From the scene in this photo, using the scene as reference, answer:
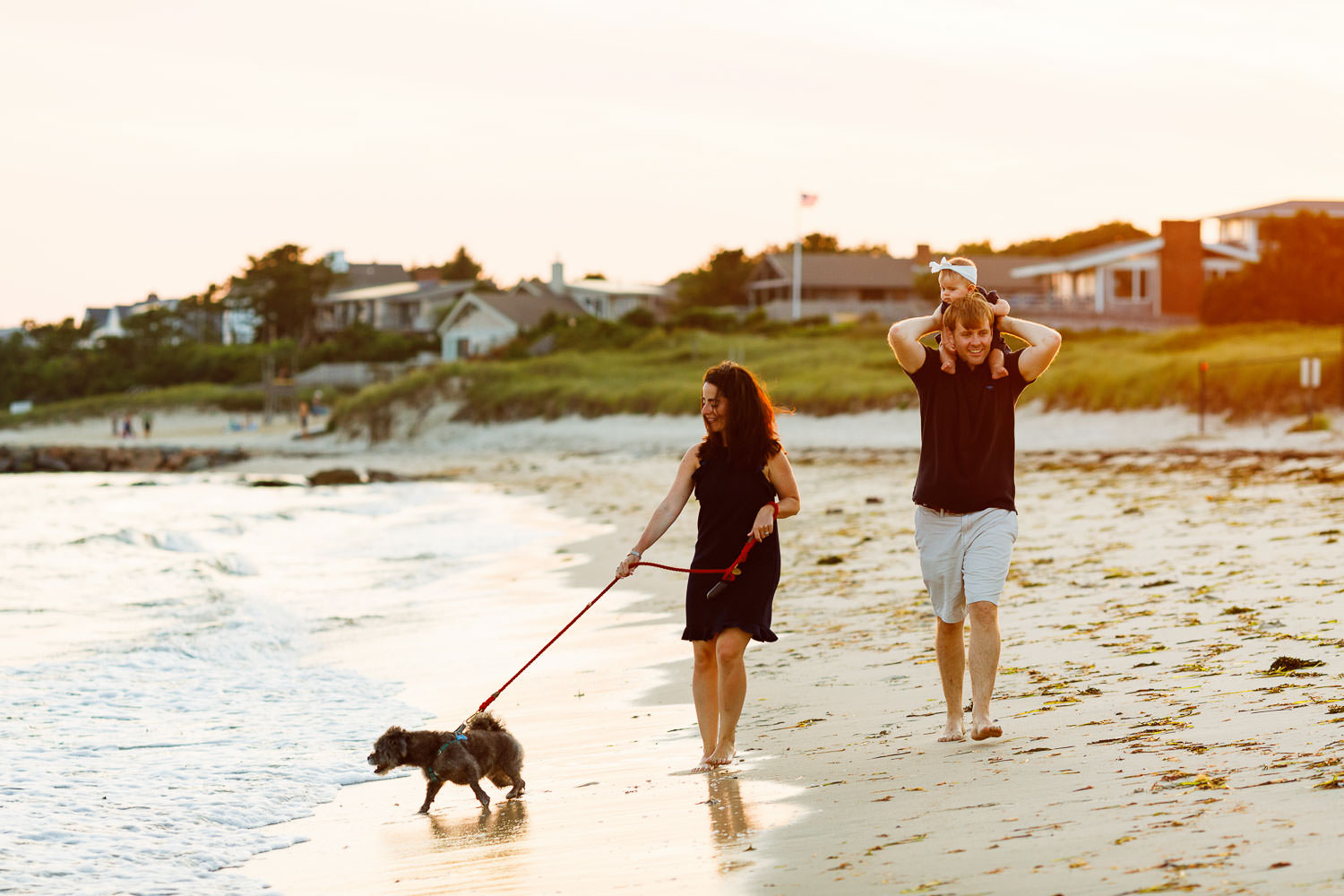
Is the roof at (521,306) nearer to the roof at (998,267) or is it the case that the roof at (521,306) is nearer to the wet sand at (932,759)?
the roof at (998,267)

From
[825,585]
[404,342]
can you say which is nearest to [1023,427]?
[825,585]

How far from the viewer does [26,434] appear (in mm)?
66938

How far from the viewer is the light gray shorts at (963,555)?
4898mm

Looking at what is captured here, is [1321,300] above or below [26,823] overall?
above

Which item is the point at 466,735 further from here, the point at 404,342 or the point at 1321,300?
the point at 404,342

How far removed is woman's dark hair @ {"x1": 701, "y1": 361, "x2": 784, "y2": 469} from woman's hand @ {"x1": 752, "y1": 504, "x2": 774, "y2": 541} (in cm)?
19

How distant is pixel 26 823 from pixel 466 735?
1.70 m

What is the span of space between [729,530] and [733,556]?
0.36 feet

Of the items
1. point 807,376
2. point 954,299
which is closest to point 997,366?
point 954,299

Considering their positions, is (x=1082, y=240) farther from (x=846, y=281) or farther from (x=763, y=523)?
(x=763, y=523)

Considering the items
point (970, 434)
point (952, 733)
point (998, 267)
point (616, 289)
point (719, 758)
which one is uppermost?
point (616, 289)

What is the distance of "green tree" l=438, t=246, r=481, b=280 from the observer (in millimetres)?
97312

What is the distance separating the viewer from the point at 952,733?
4992mm

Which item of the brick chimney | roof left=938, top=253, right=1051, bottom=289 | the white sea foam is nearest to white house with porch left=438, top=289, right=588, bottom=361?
roof left=938, top=253, right=1051, bottom=289
